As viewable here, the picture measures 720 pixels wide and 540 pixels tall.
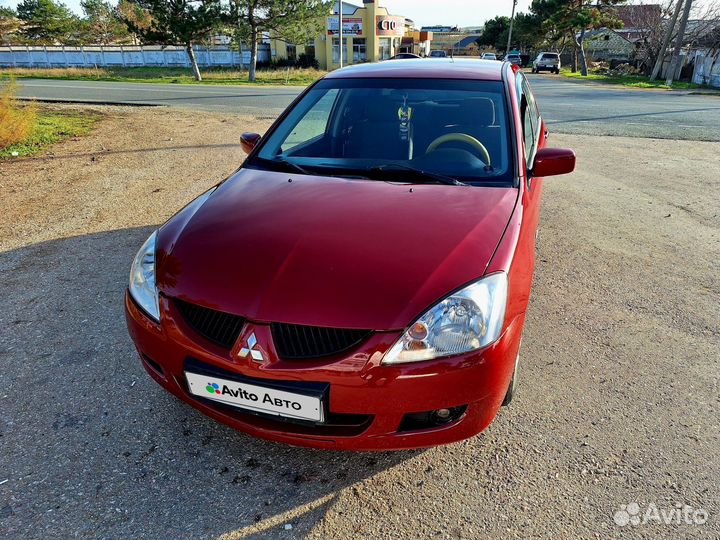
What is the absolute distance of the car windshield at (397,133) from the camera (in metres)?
2.66

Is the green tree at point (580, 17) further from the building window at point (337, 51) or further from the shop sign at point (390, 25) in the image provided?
the building window at point (337, 51)

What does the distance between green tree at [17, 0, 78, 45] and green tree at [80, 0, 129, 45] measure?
1.45m

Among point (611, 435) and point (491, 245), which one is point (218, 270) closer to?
point (491, 245)

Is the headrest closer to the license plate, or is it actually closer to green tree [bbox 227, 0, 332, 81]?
the license plate

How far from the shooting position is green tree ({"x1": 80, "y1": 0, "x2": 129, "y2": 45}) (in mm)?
55375

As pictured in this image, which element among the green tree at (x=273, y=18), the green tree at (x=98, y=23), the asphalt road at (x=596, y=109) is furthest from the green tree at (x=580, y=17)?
the green tree at (x=98, y=23)

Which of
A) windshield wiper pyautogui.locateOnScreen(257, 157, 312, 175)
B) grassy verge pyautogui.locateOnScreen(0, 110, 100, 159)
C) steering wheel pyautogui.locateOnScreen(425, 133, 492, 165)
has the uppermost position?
steering wheel pyautogui.locateOnScreen(425, 133, 492, 165)

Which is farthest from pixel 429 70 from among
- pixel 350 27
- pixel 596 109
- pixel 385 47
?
pixel 385 47

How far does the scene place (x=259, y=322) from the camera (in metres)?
1.73

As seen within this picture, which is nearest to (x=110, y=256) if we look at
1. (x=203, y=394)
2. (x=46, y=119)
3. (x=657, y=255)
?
(x=203, y=394)

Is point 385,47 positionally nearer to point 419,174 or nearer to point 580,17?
point 580,17

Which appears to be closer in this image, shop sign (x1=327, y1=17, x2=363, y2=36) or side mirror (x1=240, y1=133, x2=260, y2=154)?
side mirror (x1=240, y1=133, x2=260, y2=154)

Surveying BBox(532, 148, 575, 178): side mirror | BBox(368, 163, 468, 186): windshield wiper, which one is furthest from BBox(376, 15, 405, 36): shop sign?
BBox(368, 163, 468, 186): windshield wiper

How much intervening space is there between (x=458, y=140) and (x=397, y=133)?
1.25 feet
